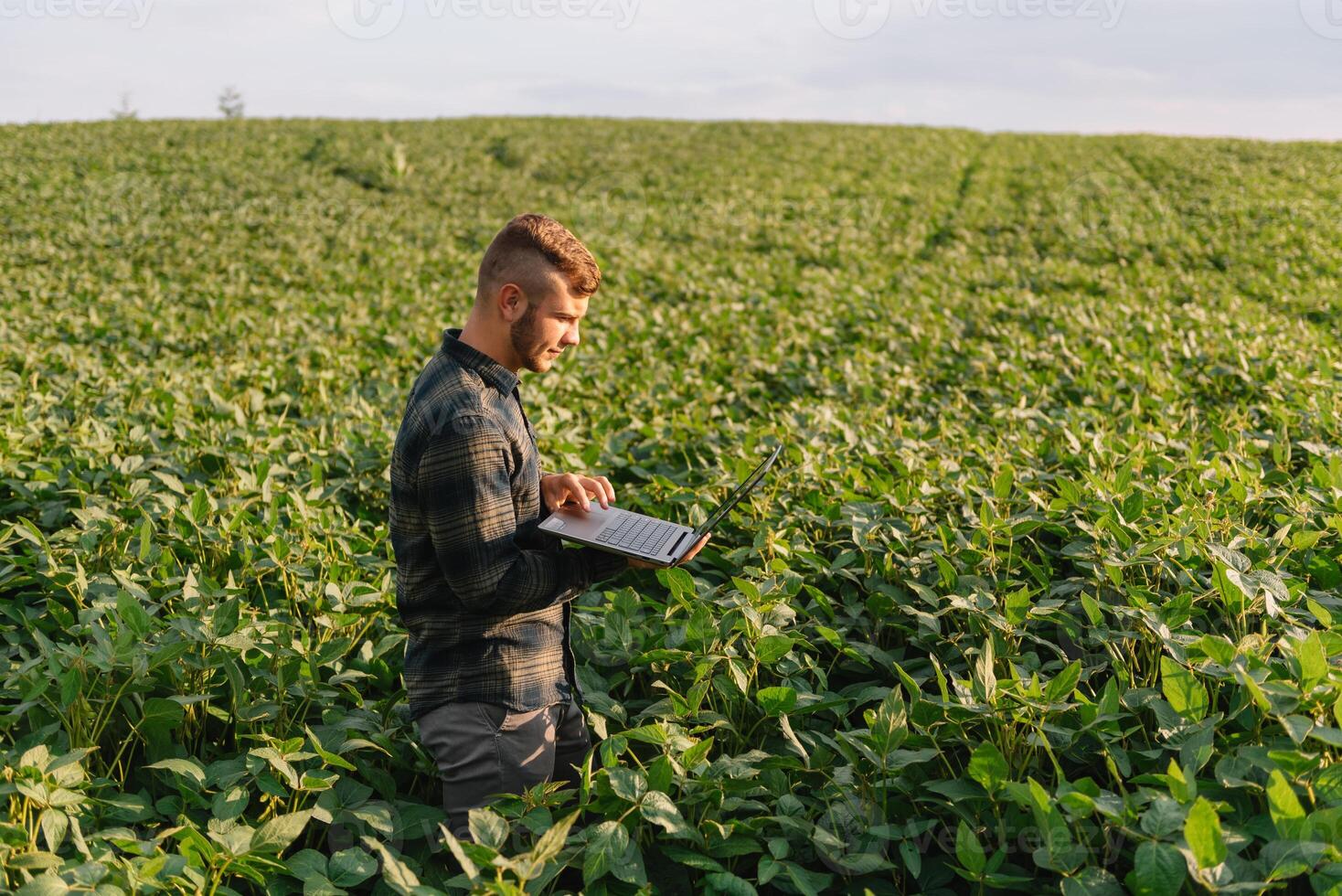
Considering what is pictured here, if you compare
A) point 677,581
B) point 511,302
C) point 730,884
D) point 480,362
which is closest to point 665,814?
point 730,884

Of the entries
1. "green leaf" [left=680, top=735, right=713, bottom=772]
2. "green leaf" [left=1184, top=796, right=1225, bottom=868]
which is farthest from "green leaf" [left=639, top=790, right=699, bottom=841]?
"green leaf" [left=1184, top=796, right=1225, bottom=868]

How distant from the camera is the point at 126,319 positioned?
8523 millimetres

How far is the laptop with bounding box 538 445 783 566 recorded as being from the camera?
2354mm

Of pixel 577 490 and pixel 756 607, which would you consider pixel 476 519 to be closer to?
pixel 577 490

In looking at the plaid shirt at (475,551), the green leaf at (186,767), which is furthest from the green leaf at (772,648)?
the green leaf at (186,767)

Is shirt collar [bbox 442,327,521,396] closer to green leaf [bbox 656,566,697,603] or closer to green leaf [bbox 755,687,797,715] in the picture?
green leaf [bbox 656,566,697,603]

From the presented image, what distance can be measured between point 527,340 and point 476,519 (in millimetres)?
525

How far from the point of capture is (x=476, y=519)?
2.27m

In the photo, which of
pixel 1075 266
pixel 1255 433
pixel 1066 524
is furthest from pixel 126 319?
pixel 1075 266

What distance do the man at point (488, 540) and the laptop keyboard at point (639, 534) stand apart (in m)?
0.06

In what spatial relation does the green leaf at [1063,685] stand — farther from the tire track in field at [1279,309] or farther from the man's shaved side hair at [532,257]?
the tire track in field at [1279,309]

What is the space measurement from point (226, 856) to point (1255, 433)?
17.1ft

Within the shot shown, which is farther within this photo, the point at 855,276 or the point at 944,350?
the point at 855,276

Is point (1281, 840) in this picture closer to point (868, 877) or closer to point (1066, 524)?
point (868, 877)
